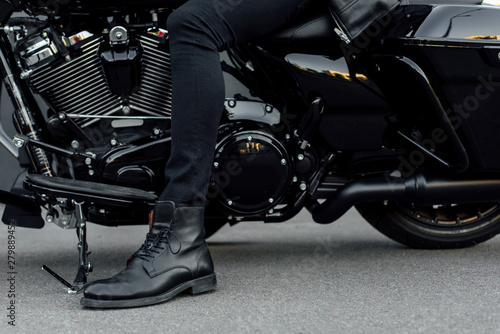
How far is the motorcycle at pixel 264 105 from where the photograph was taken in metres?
1.97

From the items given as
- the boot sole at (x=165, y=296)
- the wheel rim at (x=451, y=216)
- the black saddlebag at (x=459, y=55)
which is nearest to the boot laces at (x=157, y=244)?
the boot sole at (x=165, y=296)

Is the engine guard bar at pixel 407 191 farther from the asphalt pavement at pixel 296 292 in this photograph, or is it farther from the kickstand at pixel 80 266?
the kickstand at pixel 80 266

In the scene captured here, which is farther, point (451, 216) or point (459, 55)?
point (451, 216)

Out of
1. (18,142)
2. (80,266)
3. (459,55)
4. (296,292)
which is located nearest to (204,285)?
(296,292)

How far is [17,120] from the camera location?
2031 mm

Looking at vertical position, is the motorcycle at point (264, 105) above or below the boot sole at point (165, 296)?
above

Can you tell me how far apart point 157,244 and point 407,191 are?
3.10 ft

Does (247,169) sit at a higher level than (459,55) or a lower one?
lower

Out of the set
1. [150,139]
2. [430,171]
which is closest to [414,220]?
[430,171]

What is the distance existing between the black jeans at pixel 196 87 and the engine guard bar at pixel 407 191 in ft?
1.89

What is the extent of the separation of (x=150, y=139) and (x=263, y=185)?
1.38 feet

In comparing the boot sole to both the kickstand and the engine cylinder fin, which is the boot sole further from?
the engine cylinder fin

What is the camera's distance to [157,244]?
1.69m

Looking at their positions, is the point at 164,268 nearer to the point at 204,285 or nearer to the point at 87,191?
the point at 204,285
